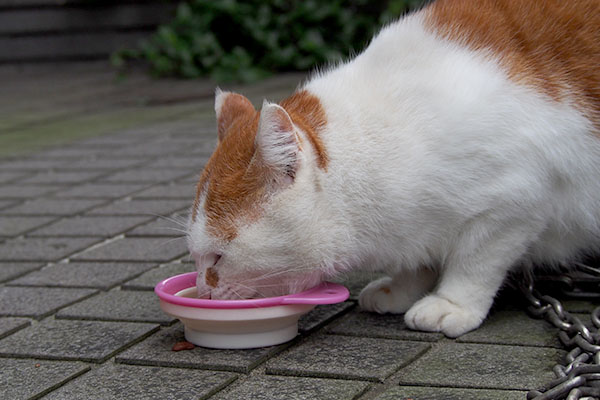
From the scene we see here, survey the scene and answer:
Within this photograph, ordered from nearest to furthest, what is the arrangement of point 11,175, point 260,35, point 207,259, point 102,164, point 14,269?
1. point 207,259
2. point 14,269
3. point 11,175
4. point 102,164
5. point 260,35

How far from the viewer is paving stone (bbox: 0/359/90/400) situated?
224 cm

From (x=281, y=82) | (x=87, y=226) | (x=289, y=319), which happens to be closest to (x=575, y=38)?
(x=289, y=319)

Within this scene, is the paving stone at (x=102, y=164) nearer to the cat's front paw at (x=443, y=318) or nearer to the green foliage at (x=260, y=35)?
the cat's front paw at (x=443, y=318)

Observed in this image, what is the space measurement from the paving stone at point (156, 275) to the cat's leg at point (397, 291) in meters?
0.76

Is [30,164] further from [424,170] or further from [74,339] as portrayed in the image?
[424,170]

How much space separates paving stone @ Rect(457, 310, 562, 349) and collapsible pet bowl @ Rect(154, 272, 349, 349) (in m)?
0.42

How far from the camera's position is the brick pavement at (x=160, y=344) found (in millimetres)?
2188

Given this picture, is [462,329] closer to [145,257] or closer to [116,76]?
[145,257]

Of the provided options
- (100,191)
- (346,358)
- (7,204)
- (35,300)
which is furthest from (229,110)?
(7,204)

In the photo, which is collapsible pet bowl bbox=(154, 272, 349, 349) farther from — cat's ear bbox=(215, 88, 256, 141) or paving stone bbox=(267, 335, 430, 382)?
cat's ear bbox=(215, 88, 256, 141)

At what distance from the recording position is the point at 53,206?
14.5ft

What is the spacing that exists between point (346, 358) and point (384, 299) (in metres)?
0.43

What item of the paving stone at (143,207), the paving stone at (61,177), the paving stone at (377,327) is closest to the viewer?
the paving stone at (377,327)

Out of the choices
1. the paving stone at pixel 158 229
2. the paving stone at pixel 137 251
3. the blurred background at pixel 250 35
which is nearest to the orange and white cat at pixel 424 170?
the paving stone at pixel 137 251
